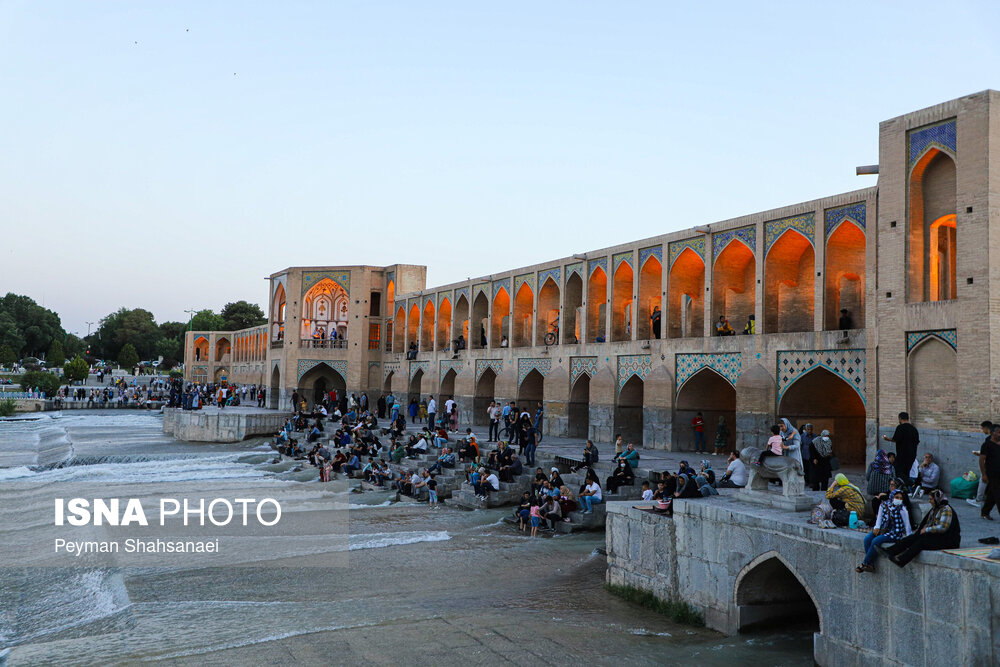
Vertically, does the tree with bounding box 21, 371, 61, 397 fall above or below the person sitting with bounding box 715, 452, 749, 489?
above

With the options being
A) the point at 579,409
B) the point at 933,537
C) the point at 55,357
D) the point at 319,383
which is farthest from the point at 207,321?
the point at 933,537

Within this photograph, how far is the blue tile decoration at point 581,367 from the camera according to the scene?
2105cm

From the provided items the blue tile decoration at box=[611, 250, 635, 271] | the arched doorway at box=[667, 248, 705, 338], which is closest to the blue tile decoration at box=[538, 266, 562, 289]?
the blue tile decoration at box=[611, 250, 635, 271]

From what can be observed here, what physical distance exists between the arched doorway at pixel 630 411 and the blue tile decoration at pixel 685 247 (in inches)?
126

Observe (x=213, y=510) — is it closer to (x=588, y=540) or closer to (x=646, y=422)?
(x=588, y=540)

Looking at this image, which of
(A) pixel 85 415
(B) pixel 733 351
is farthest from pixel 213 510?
(A) pixel 85 415

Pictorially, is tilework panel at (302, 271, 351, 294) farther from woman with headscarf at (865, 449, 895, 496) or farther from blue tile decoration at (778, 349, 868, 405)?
woman with headscarf at (865, 449, 895, 496)

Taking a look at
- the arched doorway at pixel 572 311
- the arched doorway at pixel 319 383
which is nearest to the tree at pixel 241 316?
A: the arched doorway at pixel 319 383

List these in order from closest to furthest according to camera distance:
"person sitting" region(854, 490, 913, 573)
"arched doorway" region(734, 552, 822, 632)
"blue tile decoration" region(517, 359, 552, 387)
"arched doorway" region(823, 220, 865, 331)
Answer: "person sitting" region(854, 490, 913, 573), "arched doorway" region(734, 552, 822, 632), "arched doorway" region(823, 220, 865, 331), "blue tile decoration" region(517, 359, 552, 387)

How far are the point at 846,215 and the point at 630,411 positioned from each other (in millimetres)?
7568

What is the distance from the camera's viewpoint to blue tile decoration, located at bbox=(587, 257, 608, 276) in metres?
21.2

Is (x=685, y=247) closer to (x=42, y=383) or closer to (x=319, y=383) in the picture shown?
(x=319, y=383)

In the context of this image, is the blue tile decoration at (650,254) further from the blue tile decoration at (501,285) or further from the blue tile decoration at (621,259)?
the blue tile decoration at (501,285)

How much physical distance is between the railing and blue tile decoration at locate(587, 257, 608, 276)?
1520 cm
